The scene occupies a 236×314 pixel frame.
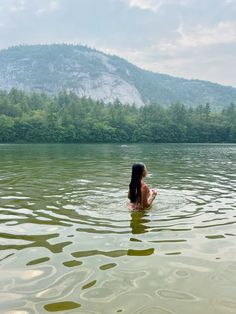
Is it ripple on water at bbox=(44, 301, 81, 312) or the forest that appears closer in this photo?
ripple on water at bbox=(44, 301, 81, 312)

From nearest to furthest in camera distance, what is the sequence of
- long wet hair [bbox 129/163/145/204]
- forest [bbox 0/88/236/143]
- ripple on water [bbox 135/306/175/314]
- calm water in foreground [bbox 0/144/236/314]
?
ripple on water [bbox 135/306/175/314], calm water in foreground [bbox 0/144/236/314], long wet hair [bbox 129/163/145/204], forest [bbox 0/88/236/143]

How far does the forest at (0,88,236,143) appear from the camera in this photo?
121 meters

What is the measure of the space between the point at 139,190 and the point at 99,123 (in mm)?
120880

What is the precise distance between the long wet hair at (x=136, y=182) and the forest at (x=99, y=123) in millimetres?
108077

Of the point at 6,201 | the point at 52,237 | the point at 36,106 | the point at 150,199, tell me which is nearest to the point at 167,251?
the point at 52,237

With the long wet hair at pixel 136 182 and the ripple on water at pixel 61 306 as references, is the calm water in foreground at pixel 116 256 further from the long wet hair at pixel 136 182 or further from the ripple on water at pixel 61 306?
the long wet hair at pixel 136 182

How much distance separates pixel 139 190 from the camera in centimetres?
1086

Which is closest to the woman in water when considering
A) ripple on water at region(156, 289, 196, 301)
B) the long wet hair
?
the long wet hair

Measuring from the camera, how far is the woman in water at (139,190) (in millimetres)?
10719

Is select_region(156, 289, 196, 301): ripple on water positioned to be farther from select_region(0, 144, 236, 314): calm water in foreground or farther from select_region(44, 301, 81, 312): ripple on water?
select_region(44, 301, 81, 312): ripple on water

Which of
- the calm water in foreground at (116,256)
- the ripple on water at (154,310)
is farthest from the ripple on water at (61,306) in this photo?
the ripple on water at (154,310)

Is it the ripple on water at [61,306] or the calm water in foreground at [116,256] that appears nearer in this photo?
the ripple on water at [61,306]

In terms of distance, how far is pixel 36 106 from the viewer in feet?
495

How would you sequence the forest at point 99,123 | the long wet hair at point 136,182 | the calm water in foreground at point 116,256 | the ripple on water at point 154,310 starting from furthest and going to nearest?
the forest at point 99,123, the long wet hair at point 136,182, the calm water in foreground at point 116,256, the ripple on water at point 154,310
